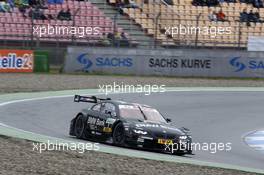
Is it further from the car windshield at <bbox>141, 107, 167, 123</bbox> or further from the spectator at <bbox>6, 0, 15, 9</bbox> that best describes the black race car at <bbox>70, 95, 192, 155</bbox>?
the spectator at <bbox>6, 0, 15, 9</bbox>

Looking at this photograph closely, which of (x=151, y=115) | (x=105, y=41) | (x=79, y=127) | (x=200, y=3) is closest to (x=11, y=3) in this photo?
(x=105, y=41)

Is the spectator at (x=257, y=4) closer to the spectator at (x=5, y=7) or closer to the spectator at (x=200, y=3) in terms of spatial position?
the spectator at (x=200, y=3)

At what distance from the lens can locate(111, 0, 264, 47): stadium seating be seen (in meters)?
40.5

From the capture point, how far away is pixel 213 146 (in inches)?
736

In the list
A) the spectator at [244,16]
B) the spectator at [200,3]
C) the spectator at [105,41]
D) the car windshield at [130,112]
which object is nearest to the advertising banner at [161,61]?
the spectator at [105,41]

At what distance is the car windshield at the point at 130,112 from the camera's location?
17438mm

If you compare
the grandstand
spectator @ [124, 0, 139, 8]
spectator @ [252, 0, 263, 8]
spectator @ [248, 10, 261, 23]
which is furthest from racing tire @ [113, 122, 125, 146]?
spectator @ [252, 0, 263, 8]

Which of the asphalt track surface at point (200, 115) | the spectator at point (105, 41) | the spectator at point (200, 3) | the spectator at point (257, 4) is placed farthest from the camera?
the spectator at point (257, 4)

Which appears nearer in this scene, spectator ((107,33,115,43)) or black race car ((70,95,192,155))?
black race car ((70,95,192,155))

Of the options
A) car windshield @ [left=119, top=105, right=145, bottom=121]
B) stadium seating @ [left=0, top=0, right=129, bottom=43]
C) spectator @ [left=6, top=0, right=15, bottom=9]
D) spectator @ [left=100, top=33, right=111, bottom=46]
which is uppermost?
spectator @ [left=6, top=0, right=15, bottom=9]

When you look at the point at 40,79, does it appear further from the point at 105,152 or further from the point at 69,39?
the point at 105,152

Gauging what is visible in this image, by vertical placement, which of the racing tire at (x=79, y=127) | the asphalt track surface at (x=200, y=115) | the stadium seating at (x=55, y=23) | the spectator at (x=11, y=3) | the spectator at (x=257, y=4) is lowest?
the asphalt track surface at (x=200, y=115)

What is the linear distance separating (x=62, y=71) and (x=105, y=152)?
23.3 meters

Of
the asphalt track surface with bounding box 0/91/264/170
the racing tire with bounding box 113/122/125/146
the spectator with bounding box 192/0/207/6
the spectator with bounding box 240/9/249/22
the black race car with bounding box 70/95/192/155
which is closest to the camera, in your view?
the black race car with bounding box 70/95/192/155
